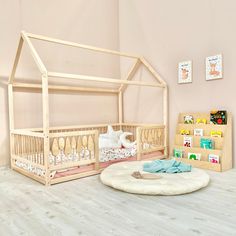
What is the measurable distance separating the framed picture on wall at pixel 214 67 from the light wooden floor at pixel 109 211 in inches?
54.4

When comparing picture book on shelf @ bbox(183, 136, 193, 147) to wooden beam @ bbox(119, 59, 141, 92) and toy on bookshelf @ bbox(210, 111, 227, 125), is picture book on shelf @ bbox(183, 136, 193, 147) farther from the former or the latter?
wooden beam @ bbox(119, 59, 141, 92)

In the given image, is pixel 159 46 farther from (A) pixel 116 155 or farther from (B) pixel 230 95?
(A) pixel 116 155

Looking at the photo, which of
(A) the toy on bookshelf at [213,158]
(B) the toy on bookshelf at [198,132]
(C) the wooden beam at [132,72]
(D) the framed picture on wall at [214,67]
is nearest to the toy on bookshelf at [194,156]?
(A) the toy on bookshelf at [213,158]

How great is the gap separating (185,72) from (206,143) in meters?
1.05

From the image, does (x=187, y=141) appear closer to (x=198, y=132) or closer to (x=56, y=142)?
(x=198, y=132)

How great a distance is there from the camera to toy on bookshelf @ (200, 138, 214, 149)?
2949 millimetres

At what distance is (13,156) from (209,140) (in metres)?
2.38

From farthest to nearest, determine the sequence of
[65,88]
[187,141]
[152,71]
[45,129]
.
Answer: [152,71]
[65,88]
[187,141]
[45,129]

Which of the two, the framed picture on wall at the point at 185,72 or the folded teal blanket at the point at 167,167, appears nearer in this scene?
the folded teal blanket at the point at 167,167

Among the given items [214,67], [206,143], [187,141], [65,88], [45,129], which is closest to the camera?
[45,129]

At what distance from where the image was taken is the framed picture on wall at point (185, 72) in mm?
3373

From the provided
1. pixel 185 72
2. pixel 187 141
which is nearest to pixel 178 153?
pixel 187 141

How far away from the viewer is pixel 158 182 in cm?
216

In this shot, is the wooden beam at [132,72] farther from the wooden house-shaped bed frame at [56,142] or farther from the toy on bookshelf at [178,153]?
the toy on bookshelf at [178,153]
